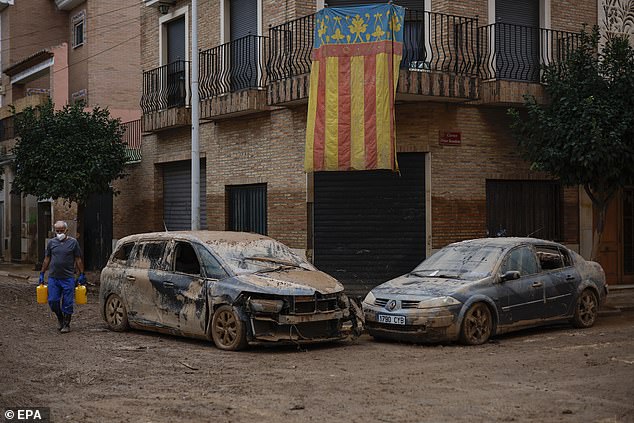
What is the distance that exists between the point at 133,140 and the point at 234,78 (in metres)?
7.73

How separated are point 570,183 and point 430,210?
2.73 m

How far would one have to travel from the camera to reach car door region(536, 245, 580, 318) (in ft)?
41.1

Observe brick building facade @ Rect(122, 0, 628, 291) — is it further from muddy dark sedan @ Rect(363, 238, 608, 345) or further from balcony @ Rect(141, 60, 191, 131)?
muddy dark sedan @ Rect(363, 238, 608, 345)

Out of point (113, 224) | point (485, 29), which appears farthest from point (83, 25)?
point (485, 29)

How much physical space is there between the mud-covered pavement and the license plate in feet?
1.13

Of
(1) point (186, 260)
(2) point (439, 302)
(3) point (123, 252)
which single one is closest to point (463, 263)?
(2) point (439, 302)

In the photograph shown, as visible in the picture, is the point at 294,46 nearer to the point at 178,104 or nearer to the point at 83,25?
the point at 178,104

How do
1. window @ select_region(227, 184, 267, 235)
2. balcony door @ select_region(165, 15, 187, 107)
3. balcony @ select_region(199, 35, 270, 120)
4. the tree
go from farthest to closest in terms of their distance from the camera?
1. balcony door @ select_region(165, 15, 187, 107)
2. window @ select_region(227, 184, 267, 235)
3. balcony @ select_region(199, 35, 270, 120)
4. the tree

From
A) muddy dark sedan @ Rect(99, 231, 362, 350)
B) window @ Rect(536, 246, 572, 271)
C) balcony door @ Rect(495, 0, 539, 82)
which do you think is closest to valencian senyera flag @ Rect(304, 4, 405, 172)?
balcony door @ Rect(495, 0, 539, 82)

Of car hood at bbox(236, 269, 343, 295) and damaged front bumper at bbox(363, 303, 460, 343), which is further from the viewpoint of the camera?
damaged front bumper at bbox(363, 303, 460, 343)

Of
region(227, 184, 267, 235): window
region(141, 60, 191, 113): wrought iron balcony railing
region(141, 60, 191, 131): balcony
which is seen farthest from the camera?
region(141, 60, 191, 113): wrought iron balcony railing

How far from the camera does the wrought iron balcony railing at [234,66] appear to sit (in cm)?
1844

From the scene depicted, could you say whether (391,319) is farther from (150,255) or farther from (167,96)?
(167,96)

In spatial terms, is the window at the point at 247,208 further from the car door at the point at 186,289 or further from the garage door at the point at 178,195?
the car door at the point at 186,289
